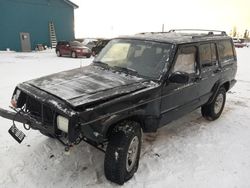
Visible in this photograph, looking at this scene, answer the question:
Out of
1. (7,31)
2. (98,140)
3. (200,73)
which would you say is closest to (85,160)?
(98,140)

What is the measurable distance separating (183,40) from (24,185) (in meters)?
3.32

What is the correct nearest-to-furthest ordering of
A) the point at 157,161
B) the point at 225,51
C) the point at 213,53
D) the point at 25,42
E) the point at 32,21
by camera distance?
the point at 157,161 → the point at 213,53 → the point at 225,51 → the point at 25,42 → the point at 32,21

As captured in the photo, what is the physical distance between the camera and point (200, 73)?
4840mm

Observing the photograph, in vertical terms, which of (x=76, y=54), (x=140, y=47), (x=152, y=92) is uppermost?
(x=140, y=47)

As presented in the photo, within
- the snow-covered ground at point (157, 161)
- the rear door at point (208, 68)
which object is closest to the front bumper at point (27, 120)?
the snow-covered ground at point (157, 161)

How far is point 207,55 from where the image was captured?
5.11 meters

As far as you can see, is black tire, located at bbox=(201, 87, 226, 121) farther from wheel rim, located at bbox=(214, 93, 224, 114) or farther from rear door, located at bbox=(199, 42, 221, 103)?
rear door, located at bbox=(199, 42, 221, 103)

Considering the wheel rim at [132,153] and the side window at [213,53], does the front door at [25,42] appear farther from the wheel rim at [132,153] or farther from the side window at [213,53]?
the wheel rim at [132,153]

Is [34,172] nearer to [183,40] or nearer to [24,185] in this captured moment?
[24,185]

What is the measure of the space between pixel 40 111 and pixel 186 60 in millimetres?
2511

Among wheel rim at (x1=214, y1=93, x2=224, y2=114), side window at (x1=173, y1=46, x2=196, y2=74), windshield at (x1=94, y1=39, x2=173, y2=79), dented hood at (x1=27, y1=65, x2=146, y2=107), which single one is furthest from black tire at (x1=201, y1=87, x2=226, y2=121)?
dented hood at (x1=27, y1=65, x2=146, y2=107)

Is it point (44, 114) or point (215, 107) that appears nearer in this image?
point (44, 114)

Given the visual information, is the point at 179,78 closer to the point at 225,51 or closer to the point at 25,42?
the point at 225,51

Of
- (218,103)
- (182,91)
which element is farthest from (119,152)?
(218,103)
